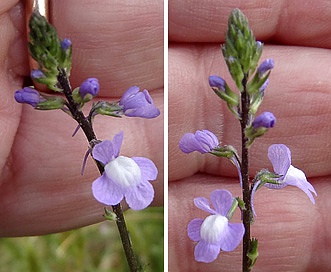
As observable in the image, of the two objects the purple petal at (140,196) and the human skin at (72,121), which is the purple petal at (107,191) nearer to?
the purple petal at (140,196)

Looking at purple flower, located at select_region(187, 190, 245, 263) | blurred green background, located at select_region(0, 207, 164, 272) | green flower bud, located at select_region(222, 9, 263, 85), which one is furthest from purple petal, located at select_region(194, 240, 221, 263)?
blurred green background, located at select_region(0, 207, 164, 272)

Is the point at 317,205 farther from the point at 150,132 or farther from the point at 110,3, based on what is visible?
the point at 110,3

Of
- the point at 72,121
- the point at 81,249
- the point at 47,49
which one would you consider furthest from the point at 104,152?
the point at 81,249

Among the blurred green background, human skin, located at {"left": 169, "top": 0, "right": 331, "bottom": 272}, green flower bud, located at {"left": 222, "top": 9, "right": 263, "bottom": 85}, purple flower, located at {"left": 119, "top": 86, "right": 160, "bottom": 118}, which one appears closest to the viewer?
green flower bud, located at {"left": 222, "top": 9, "right": 263, "bottom": 85}

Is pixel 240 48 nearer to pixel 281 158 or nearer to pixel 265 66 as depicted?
pixel 265 66

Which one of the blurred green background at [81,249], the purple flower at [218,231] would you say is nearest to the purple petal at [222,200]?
the purple flower at [218,231]

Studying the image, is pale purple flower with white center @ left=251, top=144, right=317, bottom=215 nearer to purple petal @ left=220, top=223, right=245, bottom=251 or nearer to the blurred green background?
purple petal @ left=220, top=223, right=245, bottom=251
